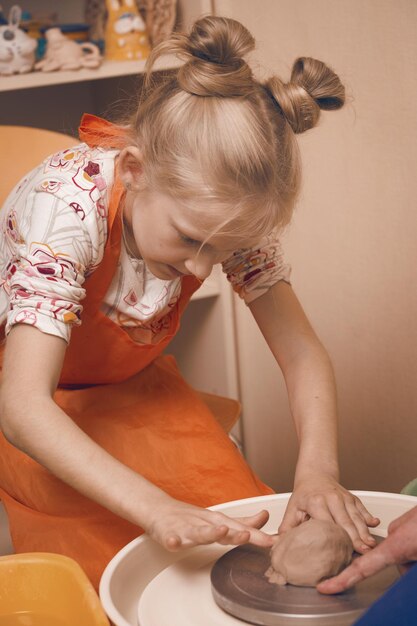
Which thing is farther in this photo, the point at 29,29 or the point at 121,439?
the point at 29,29

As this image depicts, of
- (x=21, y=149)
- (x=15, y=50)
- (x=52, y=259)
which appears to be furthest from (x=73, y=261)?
(x=15, y=50)

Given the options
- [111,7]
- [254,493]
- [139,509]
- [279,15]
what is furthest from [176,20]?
[139,509]

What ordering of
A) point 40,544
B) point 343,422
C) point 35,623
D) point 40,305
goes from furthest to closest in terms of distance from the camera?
1. point 343,422
2. point 40,544
3. point 40,305
4. point 35,623

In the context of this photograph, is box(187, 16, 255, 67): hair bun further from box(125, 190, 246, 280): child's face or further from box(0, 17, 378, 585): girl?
box(125, 190, 246, 280): child's face

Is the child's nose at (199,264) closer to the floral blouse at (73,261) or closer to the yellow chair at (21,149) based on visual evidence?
the floral blouse at (73,261)

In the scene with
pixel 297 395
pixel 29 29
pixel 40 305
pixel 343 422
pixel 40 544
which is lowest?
pixel 343 422

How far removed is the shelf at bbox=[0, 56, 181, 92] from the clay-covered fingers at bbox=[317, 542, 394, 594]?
1.00 m

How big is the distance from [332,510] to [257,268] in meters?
0.40

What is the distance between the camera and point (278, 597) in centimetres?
75

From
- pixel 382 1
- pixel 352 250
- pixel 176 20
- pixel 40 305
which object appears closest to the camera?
pixel 40 305

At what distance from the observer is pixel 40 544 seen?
1.04 m

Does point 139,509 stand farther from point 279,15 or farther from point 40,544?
point 279,15

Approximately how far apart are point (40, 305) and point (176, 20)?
3.05 ft

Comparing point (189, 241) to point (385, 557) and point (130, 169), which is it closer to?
point (130, 169)
